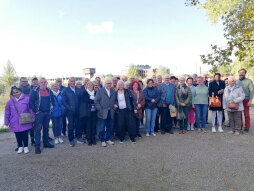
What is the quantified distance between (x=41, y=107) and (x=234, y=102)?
21.3 ft

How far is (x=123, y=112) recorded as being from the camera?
5.61 m

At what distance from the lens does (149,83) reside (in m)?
6.18

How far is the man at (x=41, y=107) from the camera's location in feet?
16.3

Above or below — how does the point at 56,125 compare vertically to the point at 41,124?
below

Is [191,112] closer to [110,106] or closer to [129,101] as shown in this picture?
[129,101]

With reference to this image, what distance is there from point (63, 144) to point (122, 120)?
2207mm

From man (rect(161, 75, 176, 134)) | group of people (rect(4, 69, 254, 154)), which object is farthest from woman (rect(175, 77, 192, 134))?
man (rect(161, 75, 176, 134))

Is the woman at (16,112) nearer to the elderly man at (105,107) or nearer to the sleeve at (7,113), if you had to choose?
the sleeve at (7,113)

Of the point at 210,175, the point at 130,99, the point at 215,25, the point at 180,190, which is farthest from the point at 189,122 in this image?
the point at 215,25

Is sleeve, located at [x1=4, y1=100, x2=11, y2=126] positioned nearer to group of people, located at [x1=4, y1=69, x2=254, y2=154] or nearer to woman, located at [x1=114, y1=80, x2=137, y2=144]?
group of people, located at [x1=4, y1=69, x2=254, y2=154]

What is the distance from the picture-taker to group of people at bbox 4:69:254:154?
199 inches

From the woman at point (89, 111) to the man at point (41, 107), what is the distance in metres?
1.04

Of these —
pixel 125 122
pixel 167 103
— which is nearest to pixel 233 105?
pixel 167 103

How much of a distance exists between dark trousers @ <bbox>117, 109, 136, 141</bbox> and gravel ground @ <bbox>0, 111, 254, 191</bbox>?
362 millimetres
